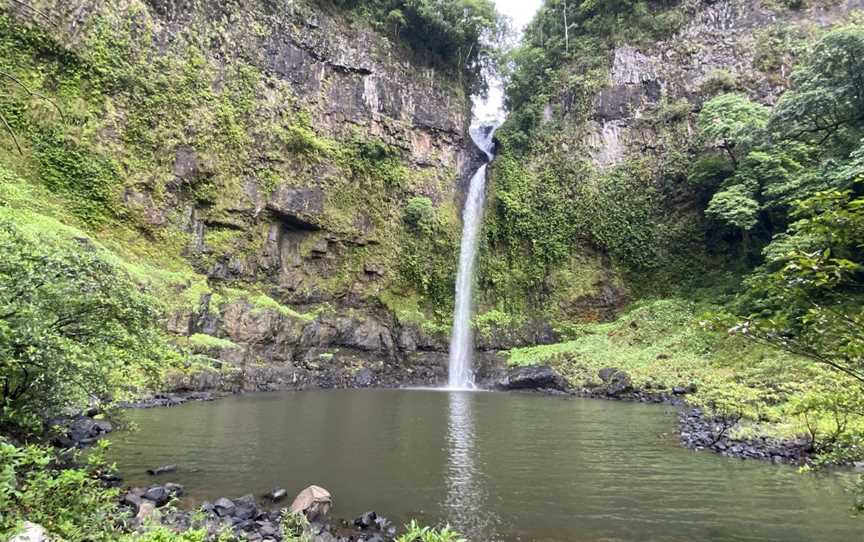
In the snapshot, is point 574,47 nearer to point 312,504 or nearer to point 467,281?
point 467,281

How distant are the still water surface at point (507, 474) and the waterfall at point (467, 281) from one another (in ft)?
50.9

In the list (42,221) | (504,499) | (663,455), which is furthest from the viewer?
(42,221)

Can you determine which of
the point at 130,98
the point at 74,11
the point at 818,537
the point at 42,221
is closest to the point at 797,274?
the point at 818,537

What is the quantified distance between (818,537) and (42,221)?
27.4 m

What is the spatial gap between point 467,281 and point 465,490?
91.4 ft

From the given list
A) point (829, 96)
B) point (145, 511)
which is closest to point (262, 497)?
point (145, 511)

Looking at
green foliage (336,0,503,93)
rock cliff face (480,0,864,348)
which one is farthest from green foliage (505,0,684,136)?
green foliage (336,0,503,93)

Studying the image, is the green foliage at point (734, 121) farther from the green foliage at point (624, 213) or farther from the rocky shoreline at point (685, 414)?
the rocky shoreline at point (685, 414)

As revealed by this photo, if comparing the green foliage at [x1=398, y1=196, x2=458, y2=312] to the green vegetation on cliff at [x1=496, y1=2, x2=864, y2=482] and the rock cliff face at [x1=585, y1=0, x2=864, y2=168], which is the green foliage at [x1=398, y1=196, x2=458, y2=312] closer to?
the green vegetation on cliff at [x1=496, y1=2, x2=864, y2=482]

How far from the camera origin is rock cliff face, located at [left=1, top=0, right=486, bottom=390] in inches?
1056

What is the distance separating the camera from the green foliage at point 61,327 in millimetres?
6219

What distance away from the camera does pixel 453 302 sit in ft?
119

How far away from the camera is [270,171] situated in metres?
32.3

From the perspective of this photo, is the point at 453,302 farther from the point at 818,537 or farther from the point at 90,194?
the point at 818,537
